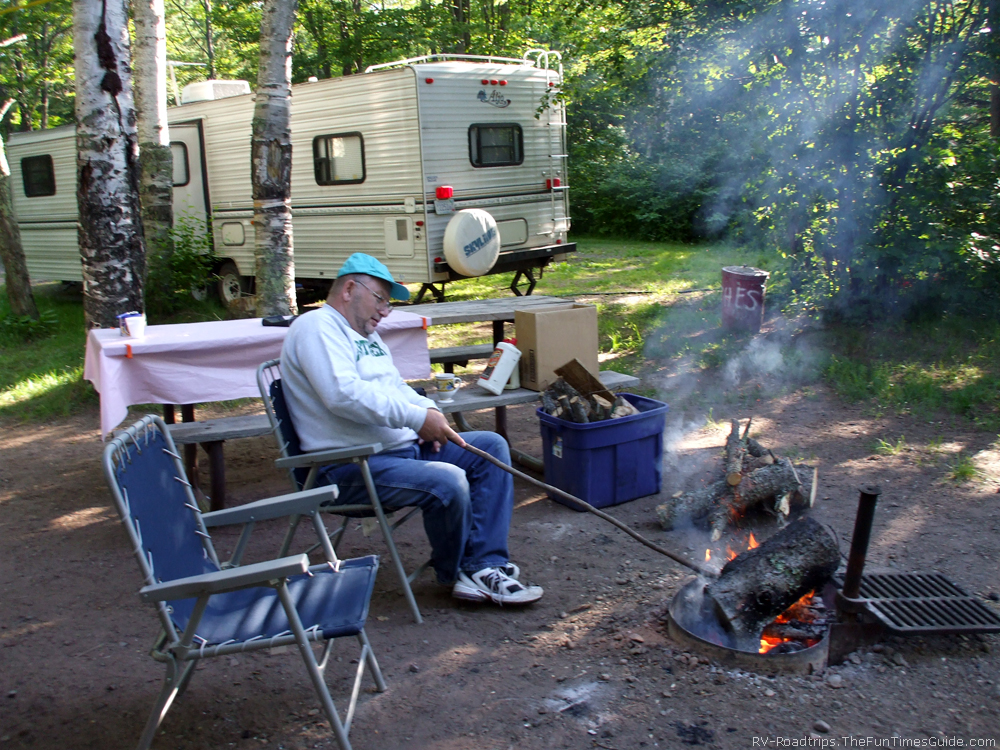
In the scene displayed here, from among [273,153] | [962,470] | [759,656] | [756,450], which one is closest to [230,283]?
[273,153]

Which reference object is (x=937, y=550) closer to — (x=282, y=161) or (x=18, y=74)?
(x=282, y=161)

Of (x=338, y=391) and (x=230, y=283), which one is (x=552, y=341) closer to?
(x=338, y=391)

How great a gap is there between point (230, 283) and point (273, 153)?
4658mm

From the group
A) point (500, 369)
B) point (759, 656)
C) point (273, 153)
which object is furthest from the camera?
point (273, 153)

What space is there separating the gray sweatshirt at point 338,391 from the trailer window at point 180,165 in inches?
362

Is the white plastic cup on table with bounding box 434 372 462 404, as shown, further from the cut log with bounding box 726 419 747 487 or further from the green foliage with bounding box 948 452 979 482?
the green foliage with bounding box 948 452 979 482

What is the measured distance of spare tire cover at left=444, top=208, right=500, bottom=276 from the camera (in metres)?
8.80

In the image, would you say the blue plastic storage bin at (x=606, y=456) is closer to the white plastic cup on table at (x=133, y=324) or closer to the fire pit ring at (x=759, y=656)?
the fire pit ring at (x=759, y=656)

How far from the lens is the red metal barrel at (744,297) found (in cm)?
772

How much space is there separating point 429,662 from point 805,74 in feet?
21.0

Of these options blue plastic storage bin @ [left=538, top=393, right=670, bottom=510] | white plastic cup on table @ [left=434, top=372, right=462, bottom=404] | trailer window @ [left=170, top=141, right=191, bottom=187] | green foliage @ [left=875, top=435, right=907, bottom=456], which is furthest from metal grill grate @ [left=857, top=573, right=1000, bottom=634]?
trailer window @ [left=170, top=141, right=191, bottom=187]

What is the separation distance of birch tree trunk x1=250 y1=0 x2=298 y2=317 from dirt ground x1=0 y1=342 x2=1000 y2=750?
2.83m

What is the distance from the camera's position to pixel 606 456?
430 centimetres

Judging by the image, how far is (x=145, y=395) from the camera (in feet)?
13.5
